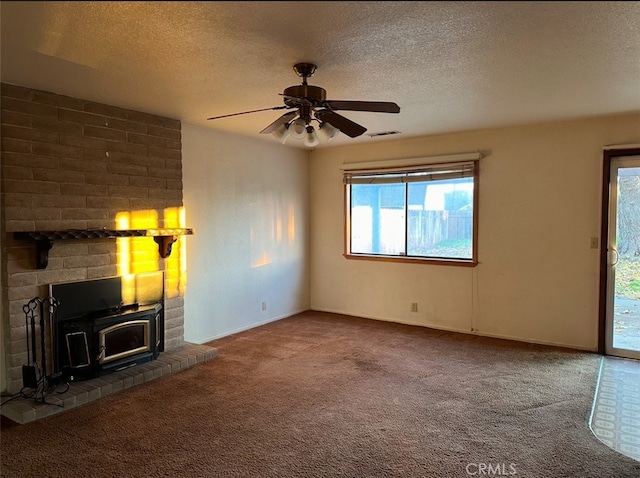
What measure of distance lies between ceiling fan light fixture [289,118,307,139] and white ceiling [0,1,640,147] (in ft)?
1.17

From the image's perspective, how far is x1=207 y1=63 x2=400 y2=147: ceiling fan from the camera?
102 inches

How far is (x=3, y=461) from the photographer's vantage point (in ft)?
8.02

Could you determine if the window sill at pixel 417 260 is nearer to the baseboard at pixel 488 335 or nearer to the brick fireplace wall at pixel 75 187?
the baseboard at pixel 488 335

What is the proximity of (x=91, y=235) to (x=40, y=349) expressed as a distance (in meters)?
0.93

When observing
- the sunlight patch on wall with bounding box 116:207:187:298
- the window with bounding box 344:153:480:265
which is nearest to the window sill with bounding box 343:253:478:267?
the window with bounding box 344:153:480:265

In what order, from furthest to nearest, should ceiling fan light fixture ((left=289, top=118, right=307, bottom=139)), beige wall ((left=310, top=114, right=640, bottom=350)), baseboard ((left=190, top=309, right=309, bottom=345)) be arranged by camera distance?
1. baseboard ((left=190, top=309, right=309, bottom=345))
2. beige wall ((left=310, top=114, right=640, bottom=350))
3. ceiling fan light fixture ((left=289, top=118, right=307, bottom=139))

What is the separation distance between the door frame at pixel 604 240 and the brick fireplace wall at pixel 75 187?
4161 millimetres

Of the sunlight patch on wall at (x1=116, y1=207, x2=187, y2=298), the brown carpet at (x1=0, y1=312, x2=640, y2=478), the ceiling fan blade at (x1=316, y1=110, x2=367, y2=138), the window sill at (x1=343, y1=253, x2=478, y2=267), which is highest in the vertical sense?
the ceiling fan blade at (x1=316, y1=110, x2=367, y2=138)

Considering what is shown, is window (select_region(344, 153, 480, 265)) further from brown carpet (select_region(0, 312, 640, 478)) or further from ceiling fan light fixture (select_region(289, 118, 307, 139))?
ceiling fan light fixture (select_region(289, 118, 307, 139))

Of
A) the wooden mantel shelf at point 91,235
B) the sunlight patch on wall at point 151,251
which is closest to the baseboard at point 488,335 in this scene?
the sunlight patch on wall at point 151,251

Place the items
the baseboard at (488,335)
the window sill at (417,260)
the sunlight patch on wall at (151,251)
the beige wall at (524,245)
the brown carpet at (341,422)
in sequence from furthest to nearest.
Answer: the window sill at (417,260) < the baseboard at (488,335) < the beige wall at (524,245) < the sunlight patch on wall at (151,251) < the brown carpet at (341,422)

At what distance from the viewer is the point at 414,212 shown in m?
5.52

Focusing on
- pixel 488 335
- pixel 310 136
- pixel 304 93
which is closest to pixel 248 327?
A: pixel 488 335

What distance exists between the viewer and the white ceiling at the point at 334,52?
2041mm
